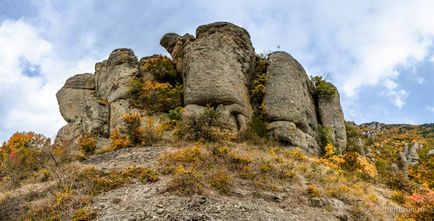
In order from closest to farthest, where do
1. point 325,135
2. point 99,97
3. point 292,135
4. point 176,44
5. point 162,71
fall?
point 292,135
point 325,135
point 162,71
point 99,97
point 176,44

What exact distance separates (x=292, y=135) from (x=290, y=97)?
10.4 ft

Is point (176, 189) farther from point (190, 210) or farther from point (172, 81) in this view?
point (172, 81)

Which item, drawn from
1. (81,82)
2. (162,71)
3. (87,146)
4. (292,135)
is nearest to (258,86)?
(292,135)

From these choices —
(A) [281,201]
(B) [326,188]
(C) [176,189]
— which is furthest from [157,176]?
(B) [326,188]

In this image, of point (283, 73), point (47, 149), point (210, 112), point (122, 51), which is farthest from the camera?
point (122, 51)

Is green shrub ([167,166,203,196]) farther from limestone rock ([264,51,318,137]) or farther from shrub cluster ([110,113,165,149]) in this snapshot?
limestone rock ([264,51,318,137])

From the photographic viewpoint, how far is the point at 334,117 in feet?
97.3

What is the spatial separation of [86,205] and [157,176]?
9.78ft

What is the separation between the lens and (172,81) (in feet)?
92.9

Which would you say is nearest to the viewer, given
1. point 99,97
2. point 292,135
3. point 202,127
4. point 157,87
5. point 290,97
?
point 202,127

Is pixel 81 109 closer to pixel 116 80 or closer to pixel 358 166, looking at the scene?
pixel 116 80

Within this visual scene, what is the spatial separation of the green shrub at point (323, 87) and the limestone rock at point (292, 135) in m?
6.18

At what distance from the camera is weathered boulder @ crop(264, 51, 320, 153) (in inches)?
1009

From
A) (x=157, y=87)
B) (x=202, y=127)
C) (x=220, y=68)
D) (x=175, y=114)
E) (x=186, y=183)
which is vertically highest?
(x=220, y=68)
